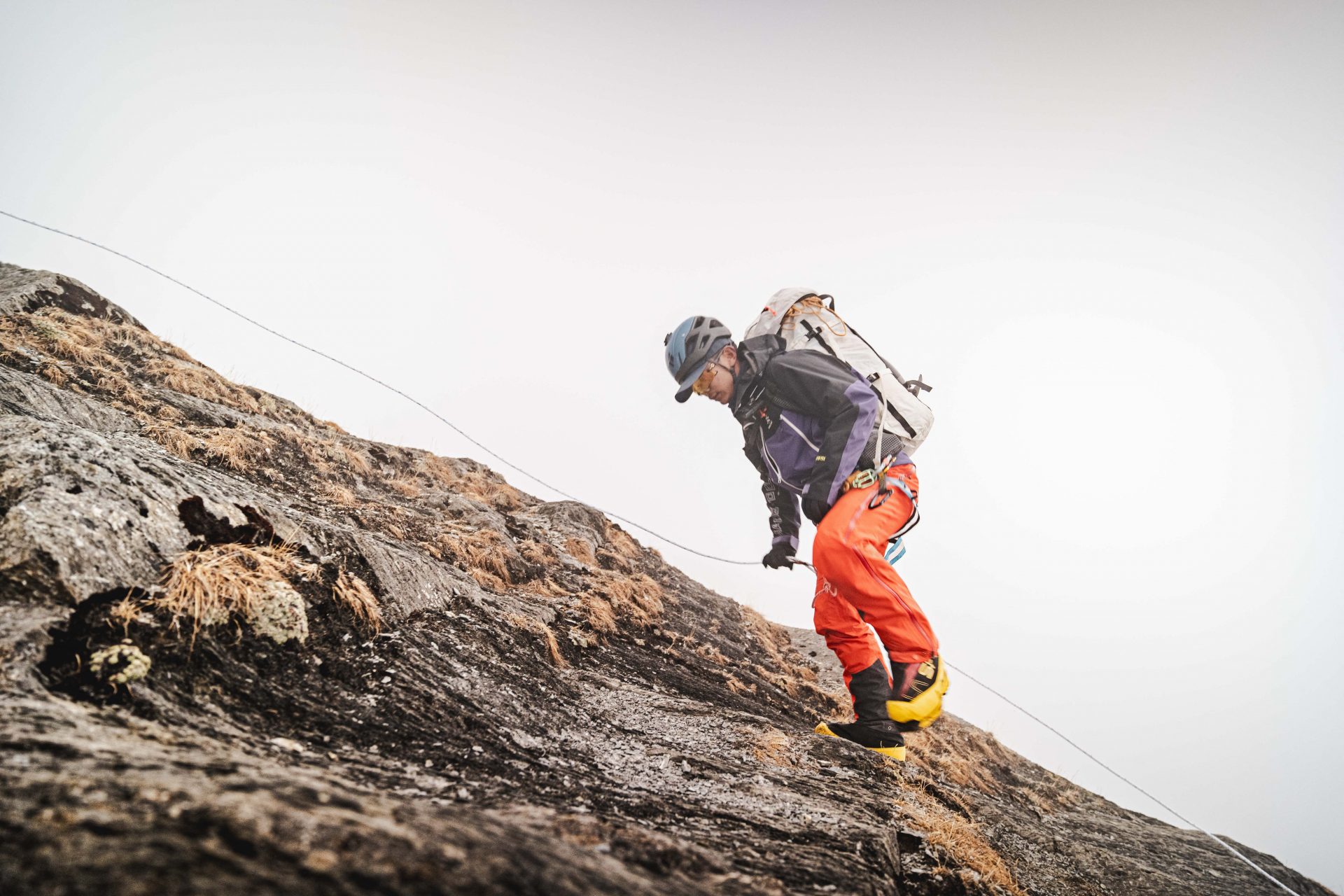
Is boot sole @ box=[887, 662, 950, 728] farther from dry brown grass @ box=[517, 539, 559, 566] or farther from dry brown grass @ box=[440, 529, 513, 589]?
dry brown grass @ box=[517, 539, 559, 566]

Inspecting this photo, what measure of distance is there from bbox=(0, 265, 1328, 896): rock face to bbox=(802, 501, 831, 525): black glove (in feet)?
6.90

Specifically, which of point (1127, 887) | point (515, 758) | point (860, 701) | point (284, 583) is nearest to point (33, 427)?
point (284, 583)

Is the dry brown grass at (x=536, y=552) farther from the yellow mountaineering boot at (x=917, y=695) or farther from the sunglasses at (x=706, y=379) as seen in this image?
A: the yellow mountaineering boot at (x=917, y=695)

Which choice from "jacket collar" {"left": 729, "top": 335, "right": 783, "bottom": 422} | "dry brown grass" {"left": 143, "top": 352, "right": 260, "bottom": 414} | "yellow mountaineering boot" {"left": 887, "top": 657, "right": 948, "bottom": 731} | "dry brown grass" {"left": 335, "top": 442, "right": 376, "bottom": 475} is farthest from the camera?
"dry brown grass" {"left": 335, "top": 442, "right": 376, "bottom": 475}

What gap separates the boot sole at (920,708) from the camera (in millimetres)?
5809

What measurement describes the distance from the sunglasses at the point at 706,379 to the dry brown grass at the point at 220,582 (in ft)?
15.2

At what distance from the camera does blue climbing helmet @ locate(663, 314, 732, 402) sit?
7.07 metres

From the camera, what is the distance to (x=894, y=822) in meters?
4.03

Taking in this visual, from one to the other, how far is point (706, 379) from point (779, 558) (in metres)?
2.39

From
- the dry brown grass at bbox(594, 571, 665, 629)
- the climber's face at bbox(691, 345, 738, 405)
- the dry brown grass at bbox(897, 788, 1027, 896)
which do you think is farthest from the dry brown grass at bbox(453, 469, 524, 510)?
the dry brown grass at bbox(897, 788, 1027, 896)

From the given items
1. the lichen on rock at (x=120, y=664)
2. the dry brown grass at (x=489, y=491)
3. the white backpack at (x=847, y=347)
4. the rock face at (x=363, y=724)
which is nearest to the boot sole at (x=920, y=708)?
the rock face at (x=363, y=724)

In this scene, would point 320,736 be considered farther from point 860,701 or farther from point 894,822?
point 860,701

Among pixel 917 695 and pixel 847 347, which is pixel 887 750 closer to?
pixel 917 695

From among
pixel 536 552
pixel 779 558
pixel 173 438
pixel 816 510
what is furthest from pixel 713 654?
pixel 173 438
